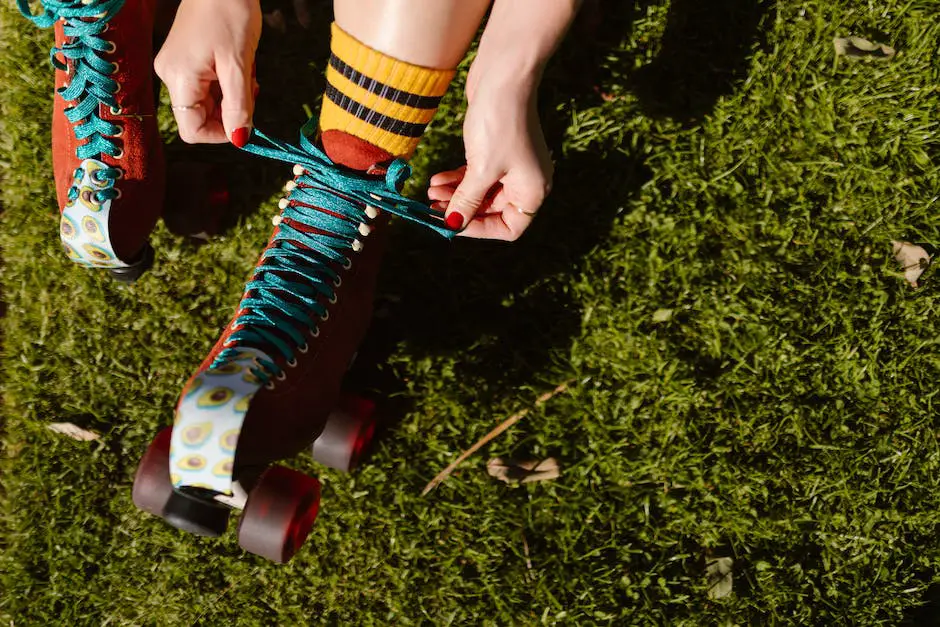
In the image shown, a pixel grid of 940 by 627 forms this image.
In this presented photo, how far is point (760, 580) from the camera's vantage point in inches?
80.7

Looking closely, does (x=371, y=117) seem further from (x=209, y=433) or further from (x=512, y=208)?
(x=209, y=433)

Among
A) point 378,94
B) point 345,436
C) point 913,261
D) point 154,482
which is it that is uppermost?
point 913,261

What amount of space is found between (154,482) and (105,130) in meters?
0.95

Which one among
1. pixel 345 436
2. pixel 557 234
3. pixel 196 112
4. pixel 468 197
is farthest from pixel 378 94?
pixel 345 436

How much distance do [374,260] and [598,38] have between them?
1033mm

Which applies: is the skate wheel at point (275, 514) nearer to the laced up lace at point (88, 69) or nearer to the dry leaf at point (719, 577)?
the laced up lace at point (88, 69)

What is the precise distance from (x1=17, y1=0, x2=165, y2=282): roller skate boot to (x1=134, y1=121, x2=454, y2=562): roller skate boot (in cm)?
41

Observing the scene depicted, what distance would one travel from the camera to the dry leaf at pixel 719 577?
6.71 feet

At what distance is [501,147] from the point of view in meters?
1.56

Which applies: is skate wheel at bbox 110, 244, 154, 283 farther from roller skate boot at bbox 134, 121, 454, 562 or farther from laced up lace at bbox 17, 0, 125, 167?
roller skate boot at bbox 134, 121, 454, 562

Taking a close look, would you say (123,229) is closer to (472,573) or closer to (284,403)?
(284,403)

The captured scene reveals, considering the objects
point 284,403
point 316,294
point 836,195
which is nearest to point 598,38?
point 836,195

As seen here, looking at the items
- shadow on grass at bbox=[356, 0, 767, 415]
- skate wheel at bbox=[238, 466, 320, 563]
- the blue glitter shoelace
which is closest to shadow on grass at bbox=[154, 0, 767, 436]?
shadow on grass at bbox=[356, 0, 767, 415]

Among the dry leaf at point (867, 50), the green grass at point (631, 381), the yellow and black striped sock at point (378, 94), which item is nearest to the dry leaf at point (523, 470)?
the green grass at point (631, 381)
